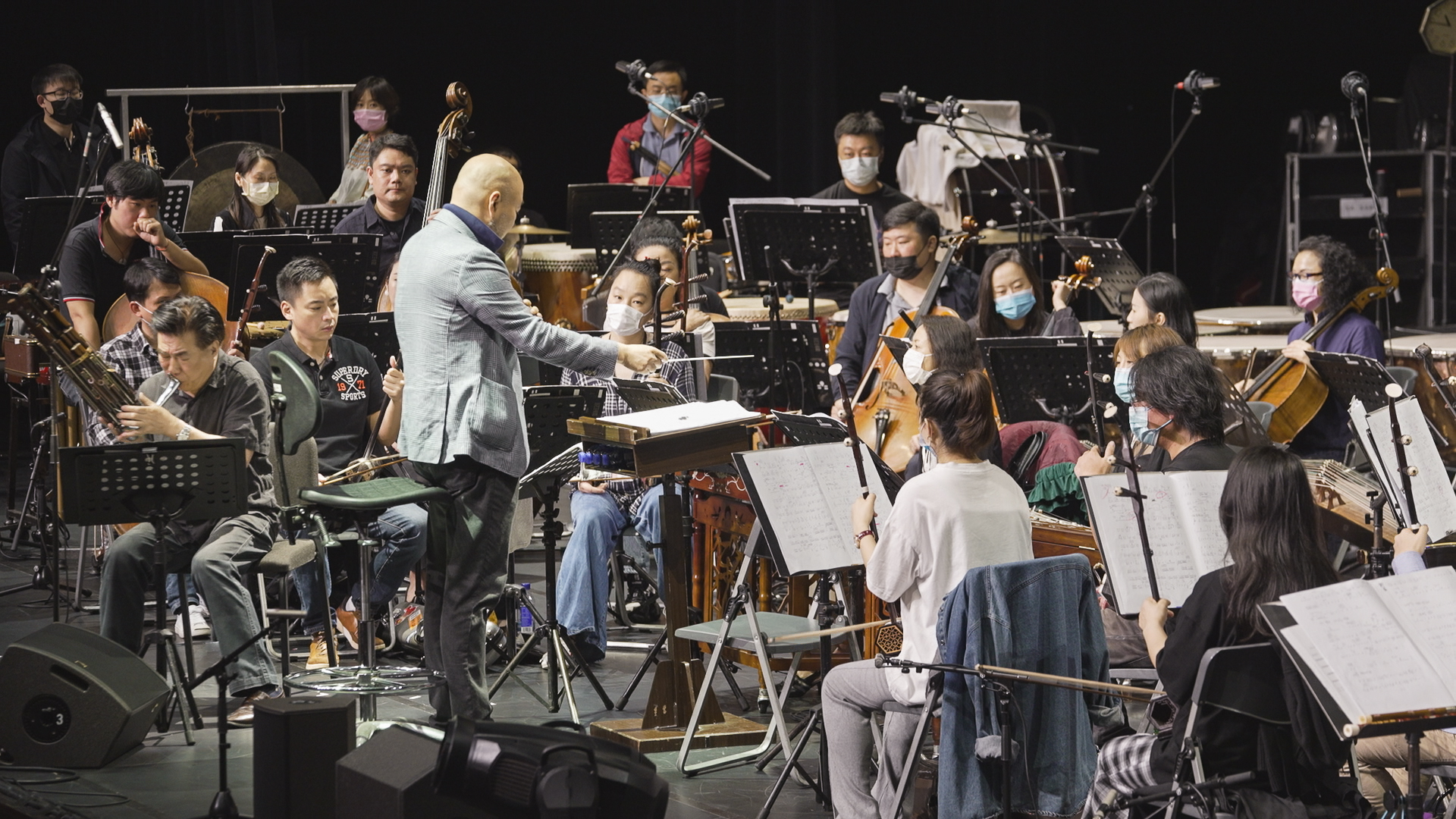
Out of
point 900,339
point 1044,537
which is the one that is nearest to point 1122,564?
point 1044,537

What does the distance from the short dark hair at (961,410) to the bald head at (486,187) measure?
59.6 inches

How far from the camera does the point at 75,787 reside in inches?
177

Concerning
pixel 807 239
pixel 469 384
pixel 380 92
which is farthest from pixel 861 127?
pixel 469 384

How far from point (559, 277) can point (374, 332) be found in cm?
259

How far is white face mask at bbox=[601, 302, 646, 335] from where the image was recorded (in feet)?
19.5

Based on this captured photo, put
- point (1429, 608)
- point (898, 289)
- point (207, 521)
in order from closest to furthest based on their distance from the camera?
point (1429, 608), point (207, 521), point (898, 289)

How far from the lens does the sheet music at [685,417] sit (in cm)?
446

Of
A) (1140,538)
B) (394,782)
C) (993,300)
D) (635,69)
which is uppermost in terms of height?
(635,69)

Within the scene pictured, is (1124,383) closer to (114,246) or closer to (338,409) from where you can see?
(338,409)

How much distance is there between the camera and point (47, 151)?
333 inches

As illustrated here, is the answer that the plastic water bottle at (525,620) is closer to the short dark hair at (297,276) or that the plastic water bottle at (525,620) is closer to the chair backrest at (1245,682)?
the short dark hair at (297,276)

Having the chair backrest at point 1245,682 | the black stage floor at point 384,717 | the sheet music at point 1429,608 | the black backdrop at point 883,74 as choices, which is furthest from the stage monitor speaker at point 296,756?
the black backdrop at point 883,74

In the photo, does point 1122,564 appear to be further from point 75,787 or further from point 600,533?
point 75,787

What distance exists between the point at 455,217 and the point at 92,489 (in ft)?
4.21
